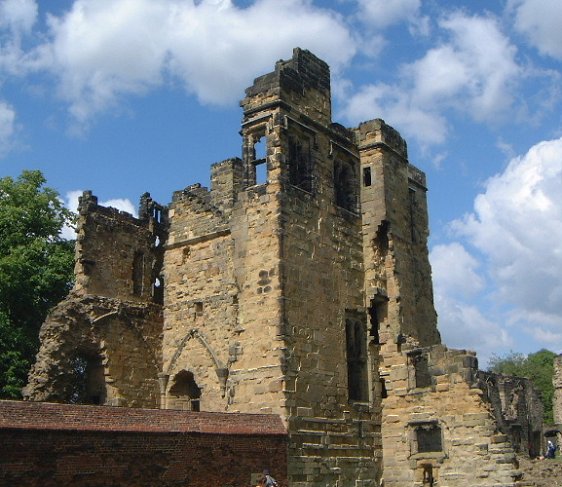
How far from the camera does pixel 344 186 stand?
821 inches

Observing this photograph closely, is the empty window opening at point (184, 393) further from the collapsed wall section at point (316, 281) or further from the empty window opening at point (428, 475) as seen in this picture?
the empty window opening at point (428, 475)

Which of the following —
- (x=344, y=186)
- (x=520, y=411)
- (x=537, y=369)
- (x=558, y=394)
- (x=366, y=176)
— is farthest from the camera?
(x=537, y=369)

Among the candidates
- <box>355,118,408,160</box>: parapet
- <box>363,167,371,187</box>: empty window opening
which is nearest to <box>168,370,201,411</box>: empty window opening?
<box>363,167,371,187</box>: empty window opening

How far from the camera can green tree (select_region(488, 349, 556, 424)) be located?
202 ft

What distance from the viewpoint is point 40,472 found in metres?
11.9

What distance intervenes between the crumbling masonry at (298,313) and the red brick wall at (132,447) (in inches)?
45.0

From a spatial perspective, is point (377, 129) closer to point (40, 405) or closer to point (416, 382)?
point (416, 382)

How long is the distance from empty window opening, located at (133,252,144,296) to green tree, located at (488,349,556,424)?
44.5 m

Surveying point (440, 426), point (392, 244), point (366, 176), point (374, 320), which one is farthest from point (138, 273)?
point (440, 426)

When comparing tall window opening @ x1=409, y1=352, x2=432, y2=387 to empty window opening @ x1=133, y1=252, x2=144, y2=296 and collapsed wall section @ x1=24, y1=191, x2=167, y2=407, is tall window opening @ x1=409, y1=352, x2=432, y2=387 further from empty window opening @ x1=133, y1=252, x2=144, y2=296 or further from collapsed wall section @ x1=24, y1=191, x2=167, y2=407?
empty window opening @ x1=133, y1=252, x2=144, y2=296

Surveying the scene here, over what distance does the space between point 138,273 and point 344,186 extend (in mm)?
6418

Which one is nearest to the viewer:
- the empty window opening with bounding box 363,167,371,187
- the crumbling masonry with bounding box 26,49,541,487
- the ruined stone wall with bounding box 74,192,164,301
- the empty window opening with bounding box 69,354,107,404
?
the crumbling masonry with bounding box 26,49,541,487

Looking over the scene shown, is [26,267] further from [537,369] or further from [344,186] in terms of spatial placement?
[537,369]

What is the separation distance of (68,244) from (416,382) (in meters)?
14.2
